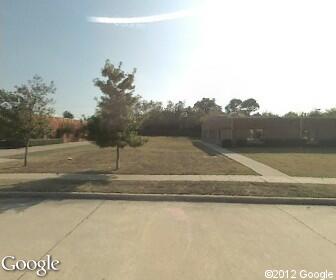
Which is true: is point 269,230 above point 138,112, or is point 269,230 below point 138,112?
below

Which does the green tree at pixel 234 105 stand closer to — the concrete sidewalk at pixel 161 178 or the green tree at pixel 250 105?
the green tree at pixel 250 105

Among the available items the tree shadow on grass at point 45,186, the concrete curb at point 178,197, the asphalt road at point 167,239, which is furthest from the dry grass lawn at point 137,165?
the asphalt road at point 167,239

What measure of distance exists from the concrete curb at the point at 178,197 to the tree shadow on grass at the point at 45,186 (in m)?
0.24

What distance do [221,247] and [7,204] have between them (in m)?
5.68

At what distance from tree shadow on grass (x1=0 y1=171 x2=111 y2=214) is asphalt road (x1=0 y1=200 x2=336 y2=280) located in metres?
0.11

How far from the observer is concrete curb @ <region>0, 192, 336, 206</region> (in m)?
9.35

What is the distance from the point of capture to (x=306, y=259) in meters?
5.15

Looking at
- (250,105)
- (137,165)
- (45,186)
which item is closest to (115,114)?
(137,165)

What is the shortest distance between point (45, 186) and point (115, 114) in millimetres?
5107

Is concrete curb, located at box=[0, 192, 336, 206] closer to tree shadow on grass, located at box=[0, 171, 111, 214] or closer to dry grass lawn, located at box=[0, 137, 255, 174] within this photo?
tree shadow on grass, located at box=[0, 171, 111, 214]

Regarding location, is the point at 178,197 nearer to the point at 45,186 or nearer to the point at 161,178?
the point at 161,178

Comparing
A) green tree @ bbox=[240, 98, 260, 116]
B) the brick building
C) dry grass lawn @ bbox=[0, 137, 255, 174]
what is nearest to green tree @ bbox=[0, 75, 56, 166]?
dry grass lawn @ bbox=[0, 137, 255, 174]

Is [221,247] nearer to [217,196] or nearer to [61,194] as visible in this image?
[217,196]

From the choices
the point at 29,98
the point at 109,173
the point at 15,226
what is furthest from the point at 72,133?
the point at 15,226
